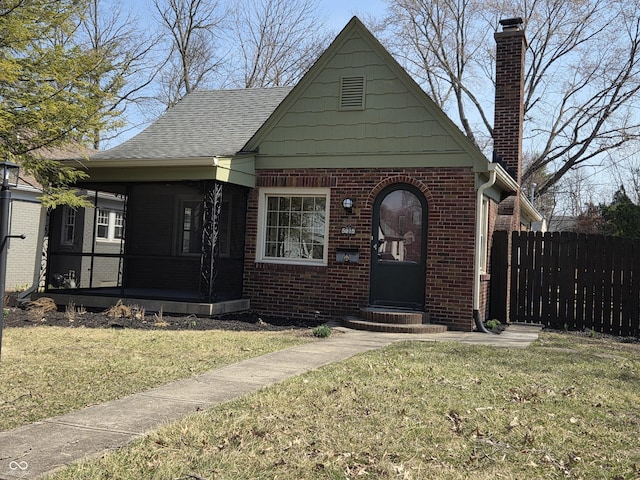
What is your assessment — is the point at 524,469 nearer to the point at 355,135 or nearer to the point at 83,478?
the point at 83,478

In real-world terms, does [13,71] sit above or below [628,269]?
above

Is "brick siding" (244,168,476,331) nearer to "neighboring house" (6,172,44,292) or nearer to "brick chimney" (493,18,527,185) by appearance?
"brick chimney" (493,18,527,185)

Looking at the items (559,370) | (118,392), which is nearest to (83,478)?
(118,392)

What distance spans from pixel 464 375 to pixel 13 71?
7924 mm

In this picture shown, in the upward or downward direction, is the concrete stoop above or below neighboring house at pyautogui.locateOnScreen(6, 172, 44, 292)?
below

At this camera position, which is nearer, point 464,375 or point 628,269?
point 464,375

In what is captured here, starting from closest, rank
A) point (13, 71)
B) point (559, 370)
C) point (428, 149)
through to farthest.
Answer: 1. point (559, 370)
2. point (13, 71)
3. point (428, 149)

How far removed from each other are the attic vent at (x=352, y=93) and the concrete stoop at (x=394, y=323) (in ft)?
12.9

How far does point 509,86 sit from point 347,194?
4.62 metres

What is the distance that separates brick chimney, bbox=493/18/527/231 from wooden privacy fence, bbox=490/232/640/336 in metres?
0.84

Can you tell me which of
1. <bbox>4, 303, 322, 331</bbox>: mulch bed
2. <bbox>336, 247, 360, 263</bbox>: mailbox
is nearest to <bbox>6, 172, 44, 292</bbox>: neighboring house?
<bbox>4, 303, 322, 331</bbox>: mulch bed

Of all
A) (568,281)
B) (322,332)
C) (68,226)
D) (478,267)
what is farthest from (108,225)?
(568,281)

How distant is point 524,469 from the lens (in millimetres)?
3695

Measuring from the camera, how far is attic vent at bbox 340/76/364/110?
11148 millimetres
